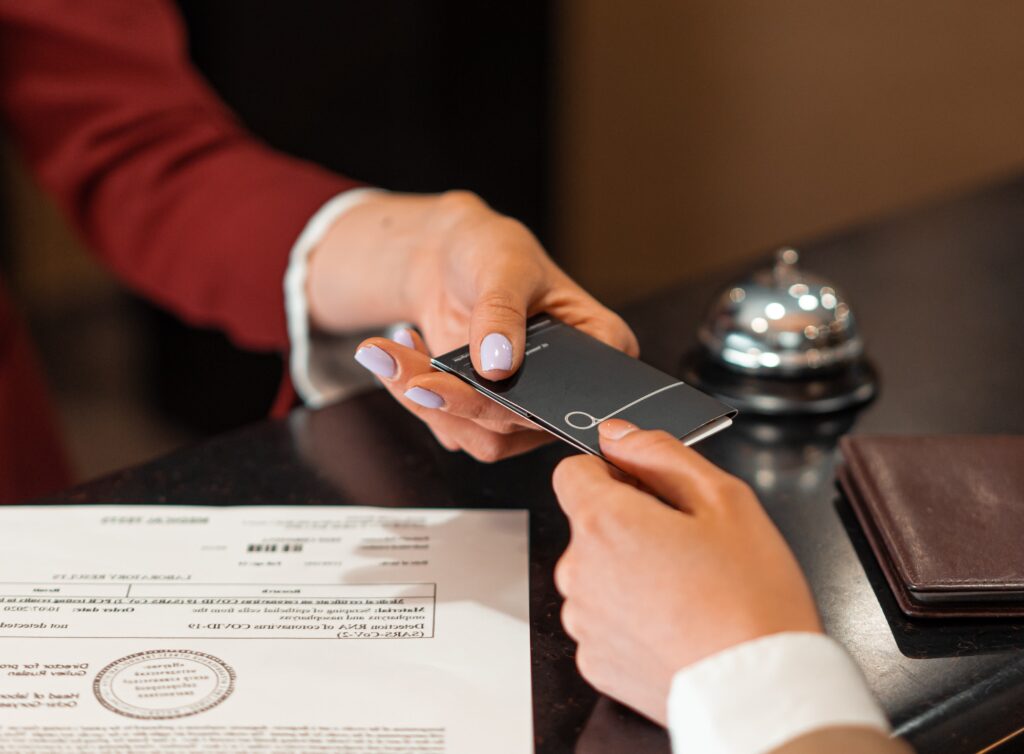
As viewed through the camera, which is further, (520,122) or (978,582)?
(520,122)

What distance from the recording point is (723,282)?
1.02 meters

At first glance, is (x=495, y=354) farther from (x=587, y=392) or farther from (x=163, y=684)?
(x=163, y=684)

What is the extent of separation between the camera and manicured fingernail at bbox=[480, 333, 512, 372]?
0.60 metres

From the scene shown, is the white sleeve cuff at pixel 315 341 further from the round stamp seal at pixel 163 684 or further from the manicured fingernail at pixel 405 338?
the round stamp seal at pixel 163 684

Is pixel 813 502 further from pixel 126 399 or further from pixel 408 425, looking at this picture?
pixel 126 399

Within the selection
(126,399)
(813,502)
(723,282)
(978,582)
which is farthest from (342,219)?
(126,399)

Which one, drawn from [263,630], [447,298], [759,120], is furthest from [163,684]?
[759,120]

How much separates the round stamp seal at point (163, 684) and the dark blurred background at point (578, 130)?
1.55 m

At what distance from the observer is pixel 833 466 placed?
719mm

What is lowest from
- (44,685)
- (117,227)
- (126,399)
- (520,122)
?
(126,399)

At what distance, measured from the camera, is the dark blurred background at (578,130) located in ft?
6.97

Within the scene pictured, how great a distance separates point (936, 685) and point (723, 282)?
563 mm

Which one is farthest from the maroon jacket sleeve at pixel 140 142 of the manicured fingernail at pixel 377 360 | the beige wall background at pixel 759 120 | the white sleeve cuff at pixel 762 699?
the beige wall background at pixel 759 120

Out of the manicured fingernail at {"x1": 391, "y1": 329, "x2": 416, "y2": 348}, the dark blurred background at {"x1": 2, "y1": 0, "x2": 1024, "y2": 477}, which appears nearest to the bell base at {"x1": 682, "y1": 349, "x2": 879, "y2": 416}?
the manicured fingernail at {"x1": 391, "y1": 329, "x2": 416, "y2": 348}
